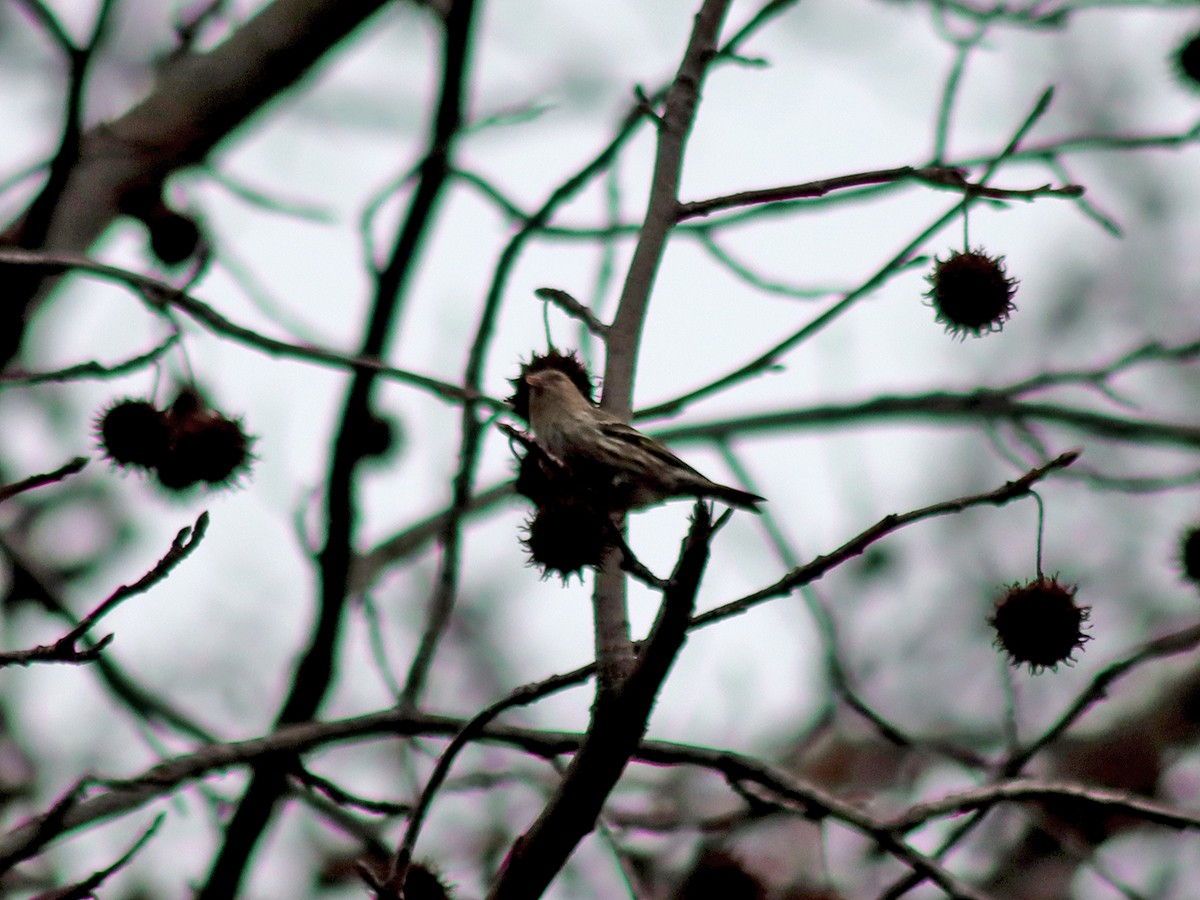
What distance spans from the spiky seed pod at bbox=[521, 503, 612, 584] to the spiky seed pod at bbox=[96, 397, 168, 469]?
199 cm

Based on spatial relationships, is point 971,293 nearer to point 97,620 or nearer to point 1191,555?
point 1191,555

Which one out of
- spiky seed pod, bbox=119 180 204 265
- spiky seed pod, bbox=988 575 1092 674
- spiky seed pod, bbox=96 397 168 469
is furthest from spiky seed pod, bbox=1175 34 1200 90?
spiky seed pod, bbox=96 397 168 469

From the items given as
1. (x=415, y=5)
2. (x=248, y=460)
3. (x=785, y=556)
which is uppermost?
(x=415, y=5)

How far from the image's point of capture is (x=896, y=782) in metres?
9.34

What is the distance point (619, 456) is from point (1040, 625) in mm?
1390

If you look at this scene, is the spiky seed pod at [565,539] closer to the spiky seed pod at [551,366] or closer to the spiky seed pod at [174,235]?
the spiky seed pod at [551,366]

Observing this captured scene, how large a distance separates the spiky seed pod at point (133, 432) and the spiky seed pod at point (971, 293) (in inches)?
110

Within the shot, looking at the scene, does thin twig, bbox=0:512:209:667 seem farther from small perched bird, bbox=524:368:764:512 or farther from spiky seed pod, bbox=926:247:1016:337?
spiky seed pod, bbox=926:247:1016:337

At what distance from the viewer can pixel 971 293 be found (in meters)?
4.23

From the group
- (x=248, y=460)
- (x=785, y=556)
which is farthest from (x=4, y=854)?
(x=785, y=556)

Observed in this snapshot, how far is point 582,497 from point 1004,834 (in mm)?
8257

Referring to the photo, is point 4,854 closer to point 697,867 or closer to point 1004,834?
point 697,867

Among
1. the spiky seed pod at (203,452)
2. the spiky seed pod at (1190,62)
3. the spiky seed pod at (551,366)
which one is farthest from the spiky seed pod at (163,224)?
the spiky seed pod at (1190,62)

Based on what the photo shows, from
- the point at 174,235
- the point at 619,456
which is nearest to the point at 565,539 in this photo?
the point at 619,456
